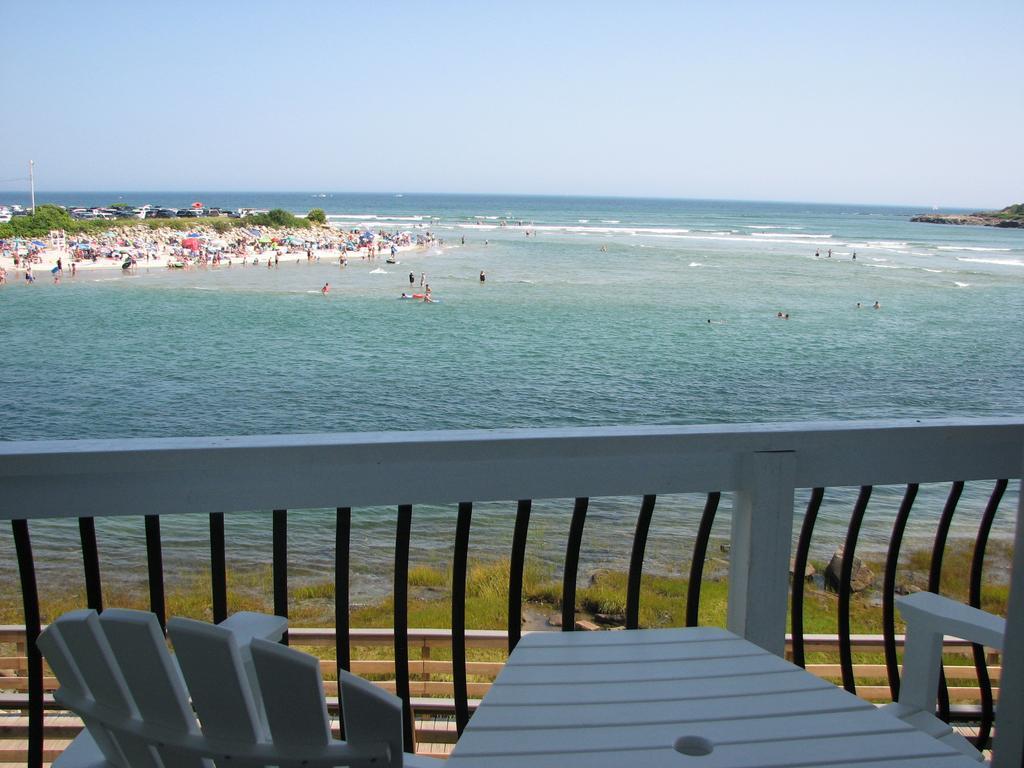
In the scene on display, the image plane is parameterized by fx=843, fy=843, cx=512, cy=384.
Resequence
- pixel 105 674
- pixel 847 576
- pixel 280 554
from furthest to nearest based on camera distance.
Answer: pixel 847 576, pixel 280 554, pixel 105 674

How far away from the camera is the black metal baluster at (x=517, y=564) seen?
4.93 ft

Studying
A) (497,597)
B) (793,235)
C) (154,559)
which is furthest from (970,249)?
(154,559)

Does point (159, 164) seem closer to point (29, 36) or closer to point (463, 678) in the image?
point (29, 36)

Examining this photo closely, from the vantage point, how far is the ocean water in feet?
47.1

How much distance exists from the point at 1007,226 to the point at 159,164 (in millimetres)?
73544

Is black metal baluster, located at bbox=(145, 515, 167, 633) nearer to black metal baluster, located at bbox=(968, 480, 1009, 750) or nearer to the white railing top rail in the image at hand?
the white railing top rail

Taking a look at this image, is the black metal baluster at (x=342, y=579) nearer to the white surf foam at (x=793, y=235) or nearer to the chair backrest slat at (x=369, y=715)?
the chair backrest slat at (x=369, y=715)

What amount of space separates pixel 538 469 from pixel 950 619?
27.2 inches

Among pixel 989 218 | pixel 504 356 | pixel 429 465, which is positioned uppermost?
pixel 989 218

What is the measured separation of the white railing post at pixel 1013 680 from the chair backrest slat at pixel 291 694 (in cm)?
77

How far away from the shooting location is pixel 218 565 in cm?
145

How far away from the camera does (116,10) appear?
54594 mm

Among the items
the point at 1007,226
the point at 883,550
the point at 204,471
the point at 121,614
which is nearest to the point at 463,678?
the point at 204,471

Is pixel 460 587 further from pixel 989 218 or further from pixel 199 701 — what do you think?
pixel 989 218
